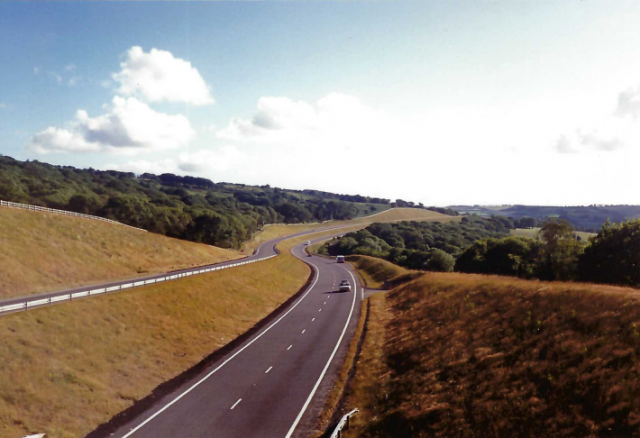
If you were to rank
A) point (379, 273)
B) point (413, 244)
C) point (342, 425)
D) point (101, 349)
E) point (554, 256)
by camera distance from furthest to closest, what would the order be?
point (413, 244)
point (379, 273)
point (554, 256)
point (101, 349)
point (342, 425)

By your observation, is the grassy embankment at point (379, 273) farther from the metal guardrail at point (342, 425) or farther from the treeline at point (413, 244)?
the metal guardrail at point (342, 425)

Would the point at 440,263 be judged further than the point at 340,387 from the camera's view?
Yes

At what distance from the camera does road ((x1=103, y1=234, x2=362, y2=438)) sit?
19.3 meters

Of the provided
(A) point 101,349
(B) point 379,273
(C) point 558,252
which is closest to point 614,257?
(C) point 558,252

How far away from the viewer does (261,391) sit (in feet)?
77.5

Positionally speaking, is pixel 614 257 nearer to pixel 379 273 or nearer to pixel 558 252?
pixel 558 252

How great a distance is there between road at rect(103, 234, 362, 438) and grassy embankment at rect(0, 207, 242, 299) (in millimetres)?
23992

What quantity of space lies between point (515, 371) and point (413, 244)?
12008cm

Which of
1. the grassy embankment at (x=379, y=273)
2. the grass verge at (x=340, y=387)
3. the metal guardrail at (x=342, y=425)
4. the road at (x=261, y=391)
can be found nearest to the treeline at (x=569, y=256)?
the grassy embankment at (x=379, y=273)

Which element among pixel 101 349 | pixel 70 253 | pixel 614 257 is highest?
pixel 614 257

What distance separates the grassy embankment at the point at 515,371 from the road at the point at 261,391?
274 cm

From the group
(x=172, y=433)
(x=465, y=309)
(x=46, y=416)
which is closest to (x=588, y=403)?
(x=465, y=309)

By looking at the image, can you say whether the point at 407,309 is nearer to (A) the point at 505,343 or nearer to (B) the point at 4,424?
(A) the point at 505,343

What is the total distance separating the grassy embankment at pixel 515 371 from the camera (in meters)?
15.2
